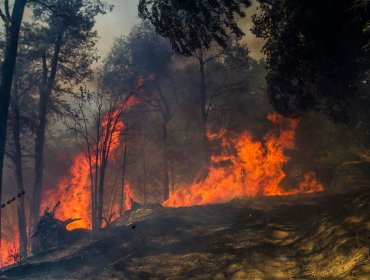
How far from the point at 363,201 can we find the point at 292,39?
676cm

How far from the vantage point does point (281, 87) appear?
1670cm

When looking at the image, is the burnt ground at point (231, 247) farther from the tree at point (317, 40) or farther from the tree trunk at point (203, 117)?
the tree trunk at point (203, 117)

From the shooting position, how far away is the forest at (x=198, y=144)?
9.87m

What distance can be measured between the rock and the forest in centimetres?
15

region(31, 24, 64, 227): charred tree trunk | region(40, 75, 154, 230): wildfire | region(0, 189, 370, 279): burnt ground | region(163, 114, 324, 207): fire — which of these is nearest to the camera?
region(0, 189, 370, 279): burnt ground

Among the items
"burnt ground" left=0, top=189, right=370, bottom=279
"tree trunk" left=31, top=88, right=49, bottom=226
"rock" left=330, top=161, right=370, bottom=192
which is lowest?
"burnt ground" left=0, top=189, right=370, bottom=279

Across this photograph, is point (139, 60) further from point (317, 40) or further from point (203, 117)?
point (317, 40)

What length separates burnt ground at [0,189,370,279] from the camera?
7574 mm

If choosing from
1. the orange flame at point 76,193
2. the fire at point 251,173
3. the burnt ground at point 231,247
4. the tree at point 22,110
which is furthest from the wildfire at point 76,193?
the burnt ground at point 231,247

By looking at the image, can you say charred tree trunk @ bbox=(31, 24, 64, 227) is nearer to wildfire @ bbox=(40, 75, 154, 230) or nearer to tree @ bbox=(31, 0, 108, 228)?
tree @ bbox=(31, 0, 108, 228)

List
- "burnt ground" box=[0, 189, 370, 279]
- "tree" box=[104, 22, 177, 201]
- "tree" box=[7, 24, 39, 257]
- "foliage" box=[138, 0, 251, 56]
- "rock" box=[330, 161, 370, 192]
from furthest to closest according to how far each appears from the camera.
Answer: "tree" box=[104, 22, 177, 201] < "tree" box=[7, 24, 39, 257] < "rock" box=[330, 161, 370, 192] < "foliage" box=[138, 0, 251, 56] < "burnt ground" box=[0, 189, 370, 279]

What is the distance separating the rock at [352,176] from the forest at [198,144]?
15 centimetres

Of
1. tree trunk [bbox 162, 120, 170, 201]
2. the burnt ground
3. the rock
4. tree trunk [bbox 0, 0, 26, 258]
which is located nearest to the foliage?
tree trunk [bbox 0, 0, 26, 258]

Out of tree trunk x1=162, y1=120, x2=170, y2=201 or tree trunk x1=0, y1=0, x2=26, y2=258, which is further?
tree trunk x1=162, y1=120, x2=170, y2=201
